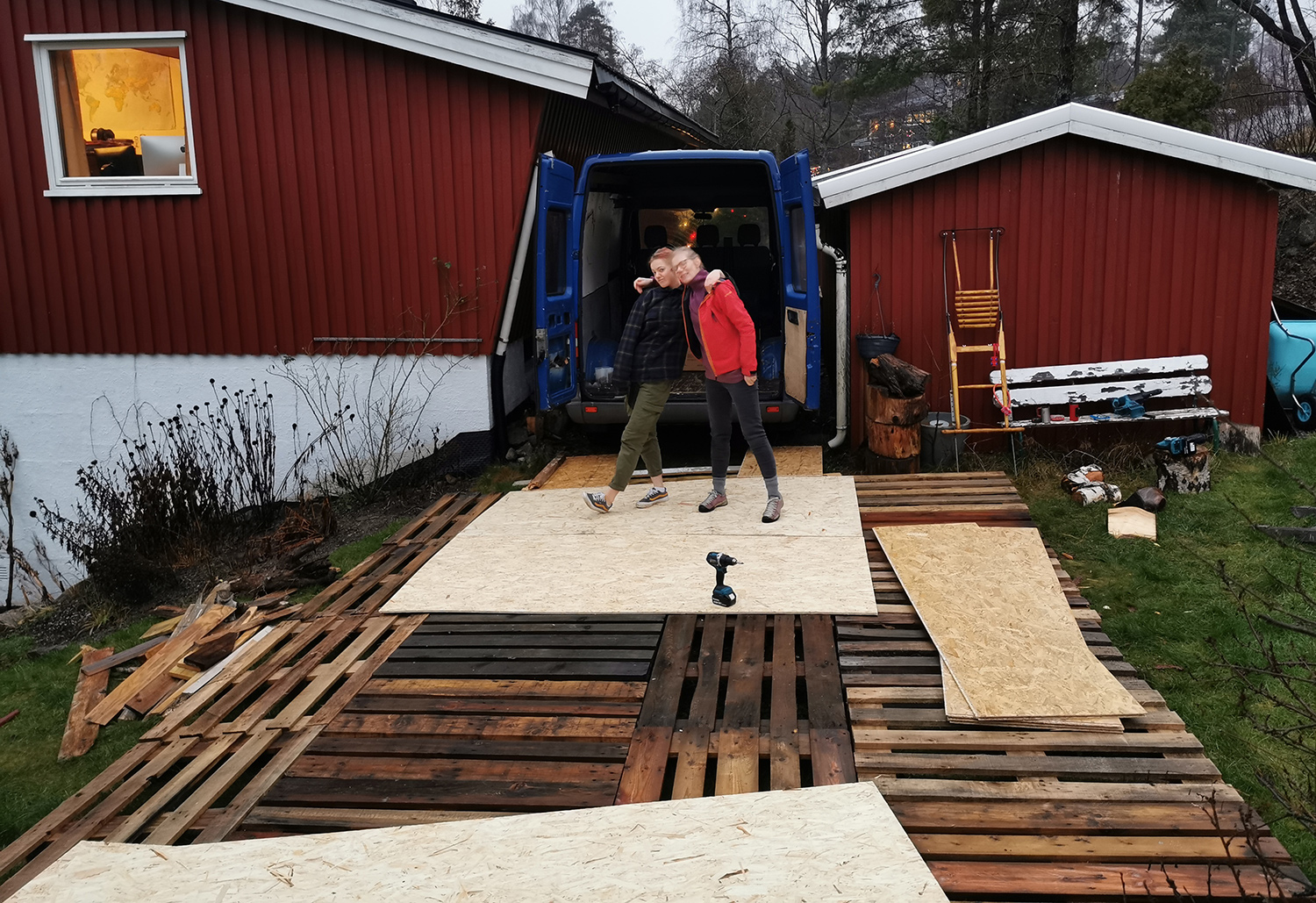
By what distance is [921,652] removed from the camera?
4.97 m

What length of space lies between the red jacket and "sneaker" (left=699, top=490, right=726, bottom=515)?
37.8 inches

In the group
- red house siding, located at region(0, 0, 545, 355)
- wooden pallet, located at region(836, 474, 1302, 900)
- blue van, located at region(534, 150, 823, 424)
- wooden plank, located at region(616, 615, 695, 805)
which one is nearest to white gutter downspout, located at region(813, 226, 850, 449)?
blue van, located at region(534, 150, 823, 424)

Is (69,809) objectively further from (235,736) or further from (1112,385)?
(1112,385)

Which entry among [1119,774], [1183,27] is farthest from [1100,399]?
[1183,27]

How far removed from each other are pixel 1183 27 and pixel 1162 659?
113 ft

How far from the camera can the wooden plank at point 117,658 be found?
5.87 metres

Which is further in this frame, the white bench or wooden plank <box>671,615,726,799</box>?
the white bench

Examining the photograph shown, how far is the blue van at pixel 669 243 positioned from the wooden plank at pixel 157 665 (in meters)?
3.23

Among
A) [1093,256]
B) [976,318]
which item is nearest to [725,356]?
[976,318]

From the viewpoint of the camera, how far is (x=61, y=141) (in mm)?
9906

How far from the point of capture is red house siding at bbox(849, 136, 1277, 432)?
29.3ft

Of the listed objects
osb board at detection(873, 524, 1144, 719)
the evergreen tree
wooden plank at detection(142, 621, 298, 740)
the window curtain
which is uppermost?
the evergreen tree

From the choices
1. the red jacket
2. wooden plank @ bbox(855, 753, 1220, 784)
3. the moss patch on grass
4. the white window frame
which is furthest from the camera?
the white window frame

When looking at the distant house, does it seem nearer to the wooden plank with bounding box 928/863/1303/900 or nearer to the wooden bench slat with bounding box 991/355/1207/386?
the wooden bench slat with bounding box 991/355/1207/386
